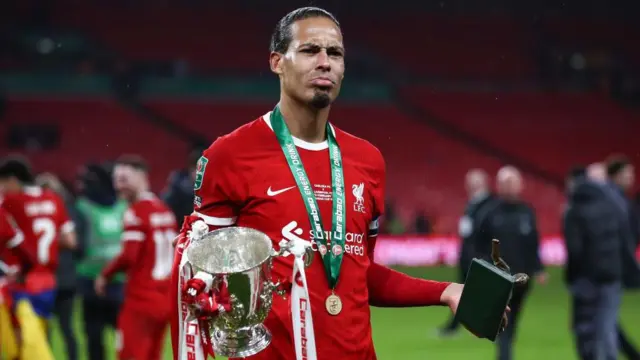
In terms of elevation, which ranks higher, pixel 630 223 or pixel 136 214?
pixel 136 214

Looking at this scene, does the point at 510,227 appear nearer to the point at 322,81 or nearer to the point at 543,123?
the point at 322,81

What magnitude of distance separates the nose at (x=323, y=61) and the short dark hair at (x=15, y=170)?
5.50 metres

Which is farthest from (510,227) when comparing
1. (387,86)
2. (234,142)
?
(387,86)

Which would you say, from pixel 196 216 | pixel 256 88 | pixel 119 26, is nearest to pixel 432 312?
pixel 196 216

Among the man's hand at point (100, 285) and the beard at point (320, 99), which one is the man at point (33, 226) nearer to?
the man's hand at point (100, 285)

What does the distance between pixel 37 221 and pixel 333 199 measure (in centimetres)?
556

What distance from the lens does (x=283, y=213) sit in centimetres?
329

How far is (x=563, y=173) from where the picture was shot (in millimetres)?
30891

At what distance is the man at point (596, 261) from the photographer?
30.1 feet

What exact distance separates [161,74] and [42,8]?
358 centimetres

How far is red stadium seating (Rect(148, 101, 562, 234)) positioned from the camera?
1154 inches

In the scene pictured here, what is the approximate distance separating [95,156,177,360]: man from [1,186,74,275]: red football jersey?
0.47 metres

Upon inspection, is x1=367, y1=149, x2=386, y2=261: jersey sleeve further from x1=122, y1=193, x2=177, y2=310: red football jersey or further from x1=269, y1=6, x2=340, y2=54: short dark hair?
x1=122, y1=193, x2=177, y2=310: red football jersey

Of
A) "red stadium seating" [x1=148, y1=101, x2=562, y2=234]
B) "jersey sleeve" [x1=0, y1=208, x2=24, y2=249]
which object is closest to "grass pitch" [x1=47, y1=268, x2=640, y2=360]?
"jersey sleeve" [x1=0, y1=208, x2=24, y2=249]
